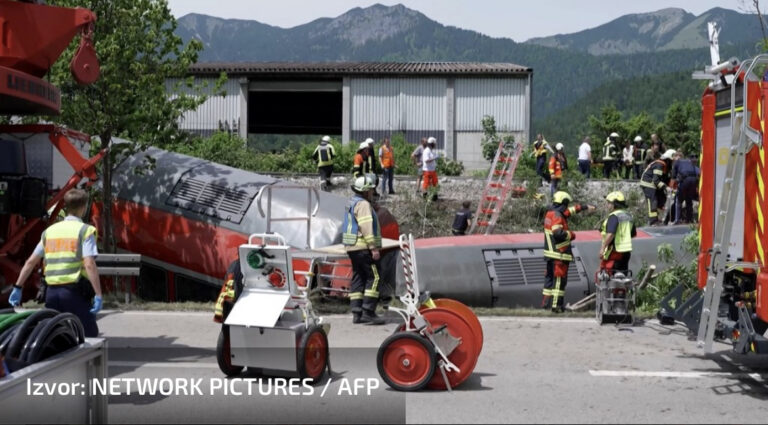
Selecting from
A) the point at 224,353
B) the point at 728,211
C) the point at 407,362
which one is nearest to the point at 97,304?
the point at 224,353

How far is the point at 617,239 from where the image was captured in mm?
12180

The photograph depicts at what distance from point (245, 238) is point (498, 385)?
706 cm

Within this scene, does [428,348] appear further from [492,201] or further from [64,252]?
[492,201]

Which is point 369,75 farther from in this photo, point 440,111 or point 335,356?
point 335,356

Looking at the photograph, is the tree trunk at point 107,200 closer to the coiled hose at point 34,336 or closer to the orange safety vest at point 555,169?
the coiled hose at point 34,336

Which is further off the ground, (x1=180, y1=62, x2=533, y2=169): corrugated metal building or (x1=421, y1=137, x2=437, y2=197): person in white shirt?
(x1=180, y1=62, x2=533, y2=169): corrugated metal building

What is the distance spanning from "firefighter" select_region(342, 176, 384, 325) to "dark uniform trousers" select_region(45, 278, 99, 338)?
13.0 feet

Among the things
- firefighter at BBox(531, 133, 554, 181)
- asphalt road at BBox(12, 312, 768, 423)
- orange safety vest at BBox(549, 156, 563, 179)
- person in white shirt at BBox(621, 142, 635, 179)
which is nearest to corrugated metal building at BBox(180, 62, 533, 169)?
person in white shirt at BBox(621, 142, 635, 179)

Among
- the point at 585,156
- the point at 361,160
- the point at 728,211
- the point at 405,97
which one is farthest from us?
the point at 405,97

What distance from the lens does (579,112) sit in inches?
5221

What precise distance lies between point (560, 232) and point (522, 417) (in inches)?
226

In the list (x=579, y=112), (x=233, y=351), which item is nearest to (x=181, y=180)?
(x=233, y=351)

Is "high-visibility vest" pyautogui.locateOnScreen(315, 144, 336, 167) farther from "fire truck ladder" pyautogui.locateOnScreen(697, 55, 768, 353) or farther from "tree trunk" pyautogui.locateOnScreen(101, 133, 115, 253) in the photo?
"fire truck ladder" pyautogui.locateOnScreen(697, 55, 768, 353)

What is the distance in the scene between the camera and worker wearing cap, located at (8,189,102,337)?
7855 millimetres
